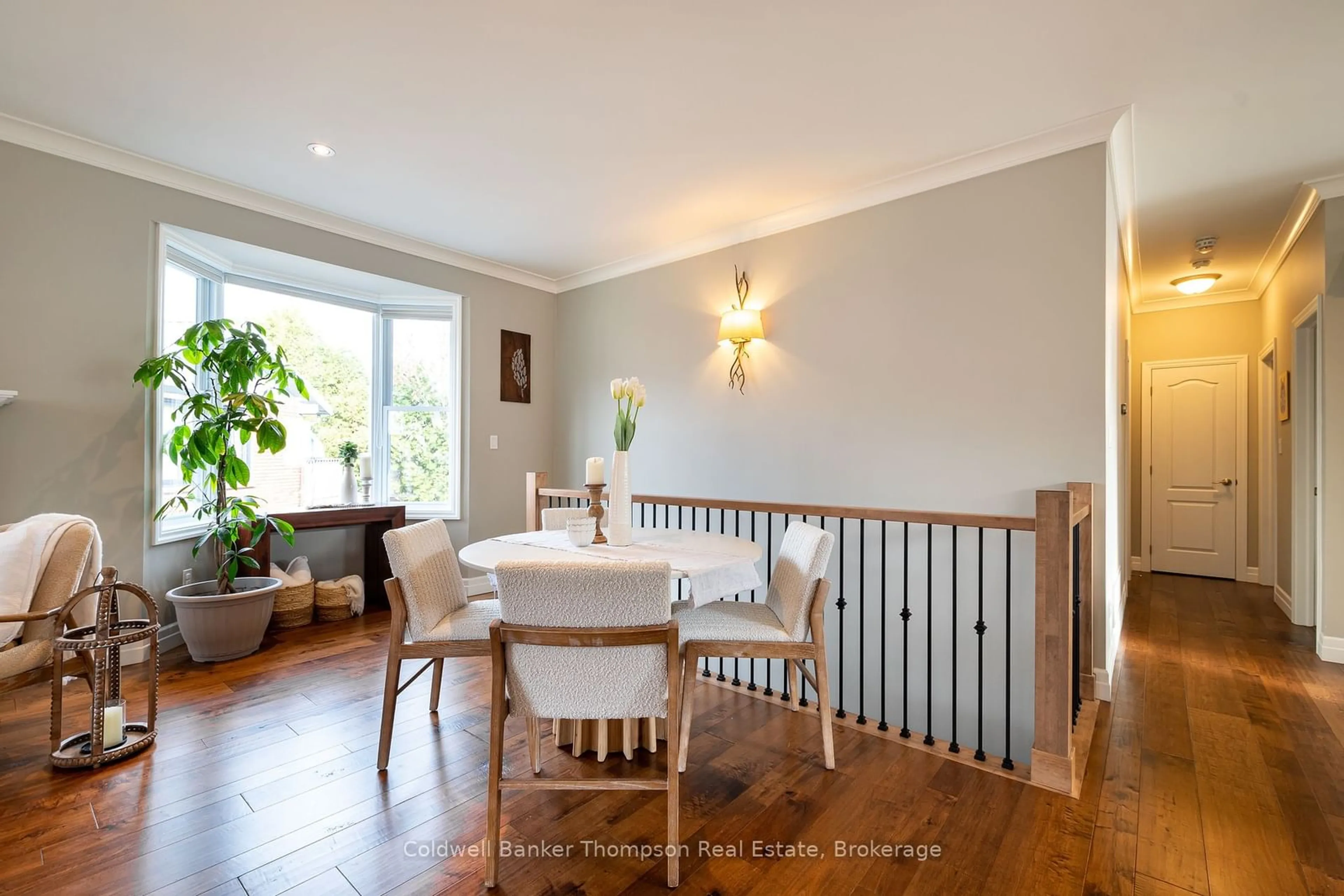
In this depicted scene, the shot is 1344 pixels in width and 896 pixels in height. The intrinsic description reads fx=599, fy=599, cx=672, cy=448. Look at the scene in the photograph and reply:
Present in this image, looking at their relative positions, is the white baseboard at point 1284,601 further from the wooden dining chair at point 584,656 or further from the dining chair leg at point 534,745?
the dining chair leg at point 534,745

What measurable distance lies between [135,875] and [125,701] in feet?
4.89

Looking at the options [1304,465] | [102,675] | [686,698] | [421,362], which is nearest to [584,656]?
[686,698]

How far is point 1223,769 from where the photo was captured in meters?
2.08

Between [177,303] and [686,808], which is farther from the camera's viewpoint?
[177,303]

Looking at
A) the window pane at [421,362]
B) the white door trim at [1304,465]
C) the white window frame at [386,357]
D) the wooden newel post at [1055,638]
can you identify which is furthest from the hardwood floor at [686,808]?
the window pane at [421,362]

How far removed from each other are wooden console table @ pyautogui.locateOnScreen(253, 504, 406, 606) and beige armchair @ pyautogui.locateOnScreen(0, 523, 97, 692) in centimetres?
121

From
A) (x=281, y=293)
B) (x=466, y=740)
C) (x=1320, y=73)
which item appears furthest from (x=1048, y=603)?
(x=281, y=293)

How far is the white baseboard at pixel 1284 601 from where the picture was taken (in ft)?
13.2

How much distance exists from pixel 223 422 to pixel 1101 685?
4441 mm

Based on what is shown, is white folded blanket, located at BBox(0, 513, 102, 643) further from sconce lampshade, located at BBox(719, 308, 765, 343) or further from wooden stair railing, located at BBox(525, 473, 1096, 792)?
sconce lampshade, located at BBox(719, 308, 765, 343)

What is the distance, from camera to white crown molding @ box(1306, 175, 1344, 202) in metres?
3.11

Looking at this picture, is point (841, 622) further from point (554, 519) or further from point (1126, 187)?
point (1126, 187)

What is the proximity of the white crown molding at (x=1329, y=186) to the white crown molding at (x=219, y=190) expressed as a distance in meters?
4.92

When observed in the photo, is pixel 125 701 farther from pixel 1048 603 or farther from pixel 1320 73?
pixel 1320 73
